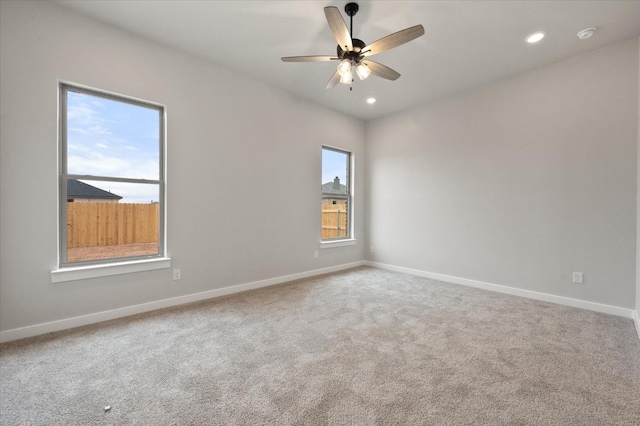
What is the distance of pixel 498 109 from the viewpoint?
3777 mm

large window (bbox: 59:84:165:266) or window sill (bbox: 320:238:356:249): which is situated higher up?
large window (bbox: 59:84:165:266)

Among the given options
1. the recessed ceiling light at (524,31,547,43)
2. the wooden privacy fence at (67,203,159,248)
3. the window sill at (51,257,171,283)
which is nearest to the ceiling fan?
the recessed ceiling light at (524,31,547,43)

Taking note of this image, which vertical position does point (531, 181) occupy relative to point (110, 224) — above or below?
above

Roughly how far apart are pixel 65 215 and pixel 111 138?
86 centimetres

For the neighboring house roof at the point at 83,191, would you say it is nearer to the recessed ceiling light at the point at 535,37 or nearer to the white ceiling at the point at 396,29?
the white ceiling at the point at 396,29

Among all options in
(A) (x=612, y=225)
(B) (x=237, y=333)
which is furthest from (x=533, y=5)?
(B) (x=237, y=333)

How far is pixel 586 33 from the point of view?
8.93 ft

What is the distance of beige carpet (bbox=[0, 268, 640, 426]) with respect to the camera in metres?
1.52

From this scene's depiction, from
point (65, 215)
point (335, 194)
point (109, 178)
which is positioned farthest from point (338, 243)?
point (65, 215)

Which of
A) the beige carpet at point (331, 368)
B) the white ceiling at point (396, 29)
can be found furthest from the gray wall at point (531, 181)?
the beige carpet at point (331, 368)

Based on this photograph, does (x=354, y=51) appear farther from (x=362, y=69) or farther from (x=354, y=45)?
(x=362, y=69)

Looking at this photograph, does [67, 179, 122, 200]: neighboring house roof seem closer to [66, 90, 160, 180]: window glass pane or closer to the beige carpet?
[66, 90, 160, 180]: window glass pane

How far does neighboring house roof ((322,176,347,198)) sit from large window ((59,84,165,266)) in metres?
2.57

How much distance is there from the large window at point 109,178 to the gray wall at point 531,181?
148 inches
